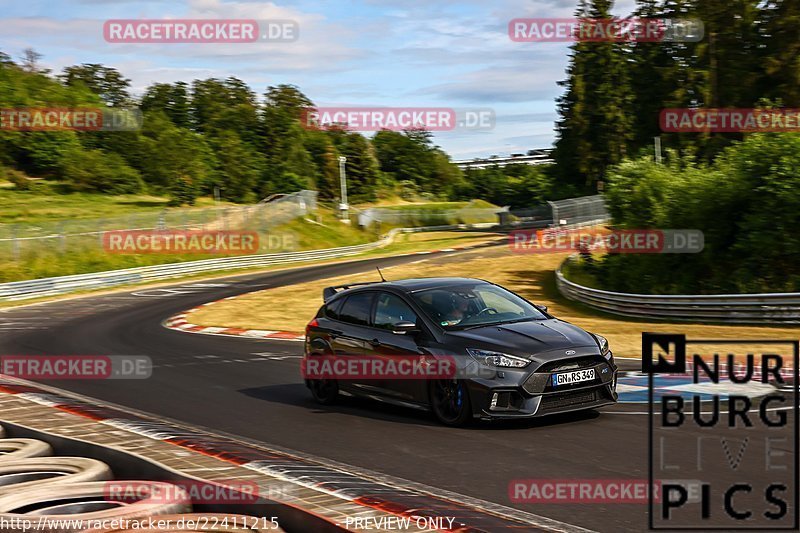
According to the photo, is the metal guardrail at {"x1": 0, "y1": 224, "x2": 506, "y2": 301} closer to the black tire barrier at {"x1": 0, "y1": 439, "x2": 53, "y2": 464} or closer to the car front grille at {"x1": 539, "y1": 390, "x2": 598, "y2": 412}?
the black tire barrier at {"x1": 0, "y1": 439, "x2": 53, "y2": 464}

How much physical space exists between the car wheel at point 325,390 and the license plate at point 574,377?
10.2 ft

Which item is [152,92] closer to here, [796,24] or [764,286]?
[796,24]

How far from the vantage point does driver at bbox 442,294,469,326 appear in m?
10.1

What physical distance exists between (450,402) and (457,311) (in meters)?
1.11

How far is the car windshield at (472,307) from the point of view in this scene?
Result: 10.1 m

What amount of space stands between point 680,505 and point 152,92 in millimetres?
119861

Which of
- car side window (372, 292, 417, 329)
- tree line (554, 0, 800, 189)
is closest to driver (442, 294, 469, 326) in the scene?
car side window (372, 292, 417, 329)

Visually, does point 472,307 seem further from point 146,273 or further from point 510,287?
point 146,273

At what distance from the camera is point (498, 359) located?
920cm

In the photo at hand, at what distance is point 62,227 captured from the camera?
144ft

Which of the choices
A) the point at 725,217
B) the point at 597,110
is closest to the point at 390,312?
the point at 725,217

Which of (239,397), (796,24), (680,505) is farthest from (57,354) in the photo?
(796,24)

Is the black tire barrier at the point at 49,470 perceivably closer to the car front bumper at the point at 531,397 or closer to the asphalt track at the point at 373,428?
the asphalt track at the point at 373,428

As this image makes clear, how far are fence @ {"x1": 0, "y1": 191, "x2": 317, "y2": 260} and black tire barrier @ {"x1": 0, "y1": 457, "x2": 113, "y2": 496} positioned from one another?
3758 cm
